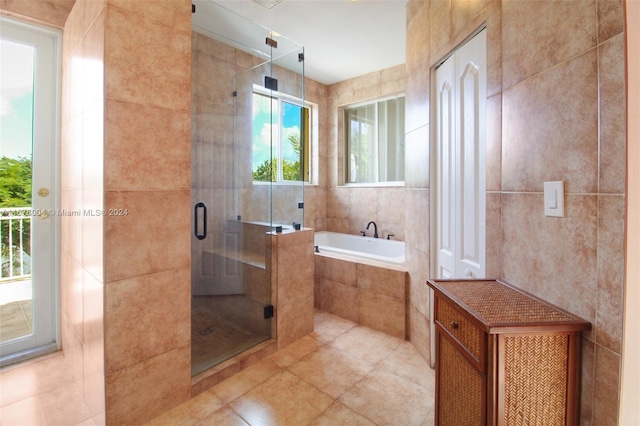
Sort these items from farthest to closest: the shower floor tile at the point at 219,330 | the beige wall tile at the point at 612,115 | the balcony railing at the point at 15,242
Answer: the balcony railing at the point at 15,242
the shower floor tile at the point at 219,330
the beige wall tile at the point at 612,115

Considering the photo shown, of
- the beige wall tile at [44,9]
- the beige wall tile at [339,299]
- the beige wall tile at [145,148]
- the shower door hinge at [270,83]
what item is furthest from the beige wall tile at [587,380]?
the beige wall tile at [44,9]

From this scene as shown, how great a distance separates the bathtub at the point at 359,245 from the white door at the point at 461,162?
128 cm

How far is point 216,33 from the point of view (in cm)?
238

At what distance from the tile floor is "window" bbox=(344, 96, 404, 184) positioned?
2429mm

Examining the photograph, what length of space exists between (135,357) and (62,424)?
565 millimetres

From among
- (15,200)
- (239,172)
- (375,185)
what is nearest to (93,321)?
(15,200)

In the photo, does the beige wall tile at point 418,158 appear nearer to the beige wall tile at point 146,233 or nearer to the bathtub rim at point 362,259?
the bathtub rim at point 362,259

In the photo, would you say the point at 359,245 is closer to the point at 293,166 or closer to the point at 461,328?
the point at 293,166

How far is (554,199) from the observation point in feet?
3.69

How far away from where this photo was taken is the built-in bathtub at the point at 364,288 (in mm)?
2650

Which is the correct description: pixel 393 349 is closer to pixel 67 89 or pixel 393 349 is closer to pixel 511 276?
pixel 511 276

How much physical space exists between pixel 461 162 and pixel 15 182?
3014 mm

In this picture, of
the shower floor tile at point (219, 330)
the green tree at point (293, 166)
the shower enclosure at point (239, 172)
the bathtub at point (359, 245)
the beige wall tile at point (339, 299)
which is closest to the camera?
the shower floor tile at point (219, 330)

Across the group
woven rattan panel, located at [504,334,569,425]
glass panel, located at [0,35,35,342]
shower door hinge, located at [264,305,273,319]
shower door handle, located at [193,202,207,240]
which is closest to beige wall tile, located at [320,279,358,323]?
shower door hinge, located at [264,305,273,319]
